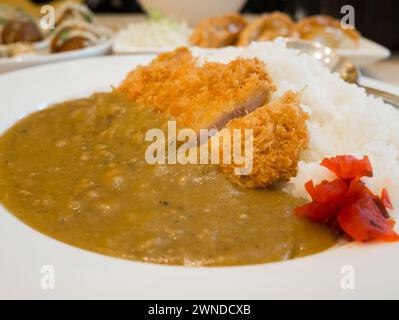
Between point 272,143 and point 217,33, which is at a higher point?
point 217,33

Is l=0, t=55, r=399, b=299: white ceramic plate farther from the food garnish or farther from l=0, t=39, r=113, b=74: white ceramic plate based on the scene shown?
l=0, t=39, r=113, b=74: white ceramic plate

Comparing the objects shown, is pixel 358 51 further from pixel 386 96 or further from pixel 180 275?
pixel 180 275

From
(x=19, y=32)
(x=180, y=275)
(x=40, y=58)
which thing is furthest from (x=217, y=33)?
(x=180, y=275)

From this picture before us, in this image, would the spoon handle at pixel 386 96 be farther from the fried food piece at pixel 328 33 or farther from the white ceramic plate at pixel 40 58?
the white ceramic plate at pixel 40 58

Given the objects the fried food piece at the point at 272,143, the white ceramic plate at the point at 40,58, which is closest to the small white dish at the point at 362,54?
the fried food piece at the point at 272,143

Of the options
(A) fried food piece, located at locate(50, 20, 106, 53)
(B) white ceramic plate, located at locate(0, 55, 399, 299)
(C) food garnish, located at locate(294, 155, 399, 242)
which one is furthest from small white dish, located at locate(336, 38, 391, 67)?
(B) white ceramic plate, located at locate(0, 55, 399, 299)

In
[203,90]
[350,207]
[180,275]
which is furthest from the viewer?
[203,90]

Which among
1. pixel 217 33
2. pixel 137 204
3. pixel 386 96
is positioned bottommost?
pixel 137 204
